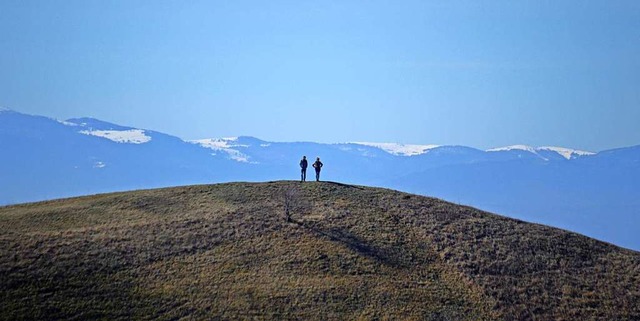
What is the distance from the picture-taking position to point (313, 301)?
42.6 m

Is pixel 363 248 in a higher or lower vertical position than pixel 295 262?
higher

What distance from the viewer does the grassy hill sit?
41500mm

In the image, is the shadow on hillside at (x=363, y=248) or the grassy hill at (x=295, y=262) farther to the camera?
Answer: the shadow on hillside at (x=363, y=248)

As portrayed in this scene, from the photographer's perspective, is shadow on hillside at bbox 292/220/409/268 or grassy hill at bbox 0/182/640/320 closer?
grassy hill at bbox 0/182/640/320

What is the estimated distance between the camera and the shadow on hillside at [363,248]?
4894cm

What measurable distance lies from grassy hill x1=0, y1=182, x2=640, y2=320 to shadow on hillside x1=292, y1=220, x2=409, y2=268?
0.15 m

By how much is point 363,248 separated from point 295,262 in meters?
6.00

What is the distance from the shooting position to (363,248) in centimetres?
5034

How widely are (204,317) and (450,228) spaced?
78.8 feet

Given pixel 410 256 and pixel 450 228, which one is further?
pixel 450 228

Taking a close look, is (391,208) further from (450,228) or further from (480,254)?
(480,254)

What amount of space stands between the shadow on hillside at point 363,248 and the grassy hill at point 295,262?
148 mm

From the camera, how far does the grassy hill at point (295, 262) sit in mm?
41500

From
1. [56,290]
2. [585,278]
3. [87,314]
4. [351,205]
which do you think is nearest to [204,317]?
[87,314]
